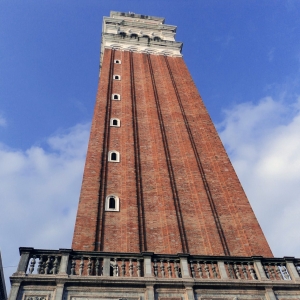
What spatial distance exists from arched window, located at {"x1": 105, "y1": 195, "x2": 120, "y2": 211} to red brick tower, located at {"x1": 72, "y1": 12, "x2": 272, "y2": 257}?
0.04 metres

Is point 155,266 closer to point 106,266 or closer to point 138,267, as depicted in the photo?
point 138,267

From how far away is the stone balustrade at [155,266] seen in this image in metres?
11.4

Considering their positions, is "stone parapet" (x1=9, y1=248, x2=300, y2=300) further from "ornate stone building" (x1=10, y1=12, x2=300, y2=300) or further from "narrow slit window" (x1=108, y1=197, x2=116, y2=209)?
"narrow slit window" (x1=108, y1=197, x2=116, y2=209)

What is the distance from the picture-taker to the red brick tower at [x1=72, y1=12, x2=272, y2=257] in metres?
14.9

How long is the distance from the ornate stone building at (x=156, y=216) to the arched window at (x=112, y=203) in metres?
0.06

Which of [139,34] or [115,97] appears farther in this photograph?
[139,34]

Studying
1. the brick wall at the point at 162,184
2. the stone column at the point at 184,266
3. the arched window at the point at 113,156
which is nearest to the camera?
the stone column at the point at 184,266

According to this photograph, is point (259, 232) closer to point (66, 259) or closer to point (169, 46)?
point (66, 259)

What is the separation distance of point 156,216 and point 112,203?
6.51 ft

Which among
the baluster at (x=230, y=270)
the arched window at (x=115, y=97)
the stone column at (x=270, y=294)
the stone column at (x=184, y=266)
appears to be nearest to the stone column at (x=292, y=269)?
the stone column at (x=270, y=294)

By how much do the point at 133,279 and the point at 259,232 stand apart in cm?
681

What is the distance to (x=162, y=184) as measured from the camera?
58.2 feet

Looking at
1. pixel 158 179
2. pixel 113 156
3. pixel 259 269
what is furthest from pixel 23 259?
pixel 113 156

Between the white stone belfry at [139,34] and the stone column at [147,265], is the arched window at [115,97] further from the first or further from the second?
the stone column at [147,265]
